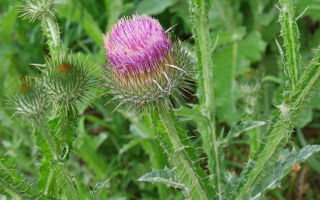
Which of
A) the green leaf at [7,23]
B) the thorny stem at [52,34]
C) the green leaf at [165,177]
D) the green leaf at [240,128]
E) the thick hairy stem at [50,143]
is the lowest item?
the green leaf at [165,177]

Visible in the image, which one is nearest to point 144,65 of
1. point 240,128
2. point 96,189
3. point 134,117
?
point 96,189

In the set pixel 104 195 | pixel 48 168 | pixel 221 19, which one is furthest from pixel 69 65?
pixel 221 19

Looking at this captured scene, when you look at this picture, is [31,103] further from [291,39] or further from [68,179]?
[291,39]

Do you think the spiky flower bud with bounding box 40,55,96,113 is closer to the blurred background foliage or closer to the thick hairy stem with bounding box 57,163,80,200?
the thick hairy stem with bounding box 57,163,80,200

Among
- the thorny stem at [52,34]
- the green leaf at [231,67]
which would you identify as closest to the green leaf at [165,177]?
the thorny stem at [52,34]

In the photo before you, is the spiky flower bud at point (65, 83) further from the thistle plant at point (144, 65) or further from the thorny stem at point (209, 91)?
the thorny stem at point (209, 91)

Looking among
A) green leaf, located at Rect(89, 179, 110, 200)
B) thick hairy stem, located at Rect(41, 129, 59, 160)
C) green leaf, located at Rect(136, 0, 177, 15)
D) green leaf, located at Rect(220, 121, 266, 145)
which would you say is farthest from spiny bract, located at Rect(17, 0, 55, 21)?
green leaf, located at Rect(136, 0, 177, 15)
